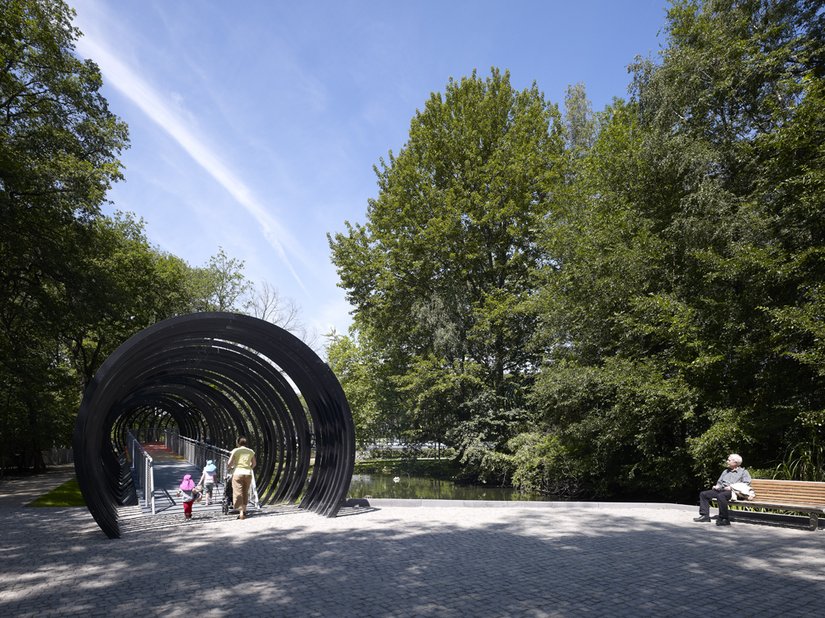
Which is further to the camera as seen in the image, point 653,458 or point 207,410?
point 207,410

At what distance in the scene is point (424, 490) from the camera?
24.7 m

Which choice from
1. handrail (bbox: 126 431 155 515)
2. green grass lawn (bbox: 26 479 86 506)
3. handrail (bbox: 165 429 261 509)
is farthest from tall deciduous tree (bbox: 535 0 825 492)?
green grass lawn (bbox: 26 479 86 506)

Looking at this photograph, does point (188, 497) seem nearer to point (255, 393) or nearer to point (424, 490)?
→ point (255, 393)

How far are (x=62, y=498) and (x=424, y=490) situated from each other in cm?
1468

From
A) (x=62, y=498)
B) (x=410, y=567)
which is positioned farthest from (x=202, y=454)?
(x=410, y=567)

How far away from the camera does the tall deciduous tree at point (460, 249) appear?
961 inches

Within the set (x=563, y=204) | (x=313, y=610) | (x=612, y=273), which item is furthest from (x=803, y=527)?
(x=563, y=204)

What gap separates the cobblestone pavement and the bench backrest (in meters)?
0.46

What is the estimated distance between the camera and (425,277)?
26250 millimetres

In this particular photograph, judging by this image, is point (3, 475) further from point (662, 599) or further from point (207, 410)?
point (662, 599)

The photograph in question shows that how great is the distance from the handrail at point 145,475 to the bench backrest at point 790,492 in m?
10.8

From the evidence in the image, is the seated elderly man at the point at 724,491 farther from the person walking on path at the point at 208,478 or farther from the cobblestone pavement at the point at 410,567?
the person walking on path at the point at 208,478

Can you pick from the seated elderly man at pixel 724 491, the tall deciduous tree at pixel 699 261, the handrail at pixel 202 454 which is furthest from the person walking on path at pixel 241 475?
the tall deciduous tree at pixel 699 261

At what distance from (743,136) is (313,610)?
671 inches
